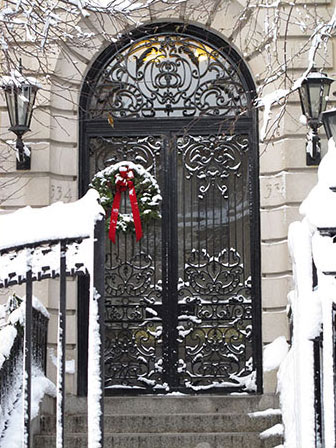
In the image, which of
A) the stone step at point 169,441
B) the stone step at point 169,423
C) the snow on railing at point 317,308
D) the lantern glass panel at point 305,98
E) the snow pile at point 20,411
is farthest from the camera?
the lantern glass panel at point 305,98

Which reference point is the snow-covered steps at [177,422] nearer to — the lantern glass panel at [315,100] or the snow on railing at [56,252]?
the lantern glass panel at [315,100]

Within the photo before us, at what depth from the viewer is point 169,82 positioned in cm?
1032

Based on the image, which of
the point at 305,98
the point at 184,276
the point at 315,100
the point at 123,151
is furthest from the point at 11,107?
the point at 315,100

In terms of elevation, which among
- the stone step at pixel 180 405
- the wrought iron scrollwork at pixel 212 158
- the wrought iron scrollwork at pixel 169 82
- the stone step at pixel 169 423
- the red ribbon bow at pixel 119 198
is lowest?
the stone step at pixel 169 423

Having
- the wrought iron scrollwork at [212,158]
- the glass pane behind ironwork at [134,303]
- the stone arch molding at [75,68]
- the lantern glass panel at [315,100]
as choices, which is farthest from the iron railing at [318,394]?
the stone arch molding at [75,68]

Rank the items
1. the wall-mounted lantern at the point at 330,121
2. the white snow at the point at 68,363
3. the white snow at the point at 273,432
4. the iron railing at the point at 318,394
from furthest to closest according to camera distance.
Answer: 1. the white snow at the point at 68,363
2. the white snow at the point at 273,432
3. the wall-mounted lantern at the point at 330,121
4. the iron railing at the point at 318,394

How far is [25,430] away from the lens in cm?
402

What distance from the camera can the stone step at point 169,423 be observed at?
26.5ft

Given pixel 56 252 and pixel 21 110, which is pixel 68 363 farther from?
pixel 56 252

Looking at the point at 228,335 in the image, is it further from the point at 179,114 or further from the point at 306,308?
the point at 306,308

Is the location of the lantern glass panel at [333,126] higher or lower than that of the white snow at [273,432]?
higher

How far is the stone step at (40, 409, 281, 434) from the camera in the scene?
317 inches

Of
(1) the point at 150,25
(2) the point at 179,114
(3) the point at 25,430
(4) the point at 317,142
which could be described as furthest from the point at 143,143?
(3) the point at 25,430

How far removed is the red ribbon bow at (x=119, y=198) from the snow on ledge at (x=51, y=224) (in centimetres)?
585
